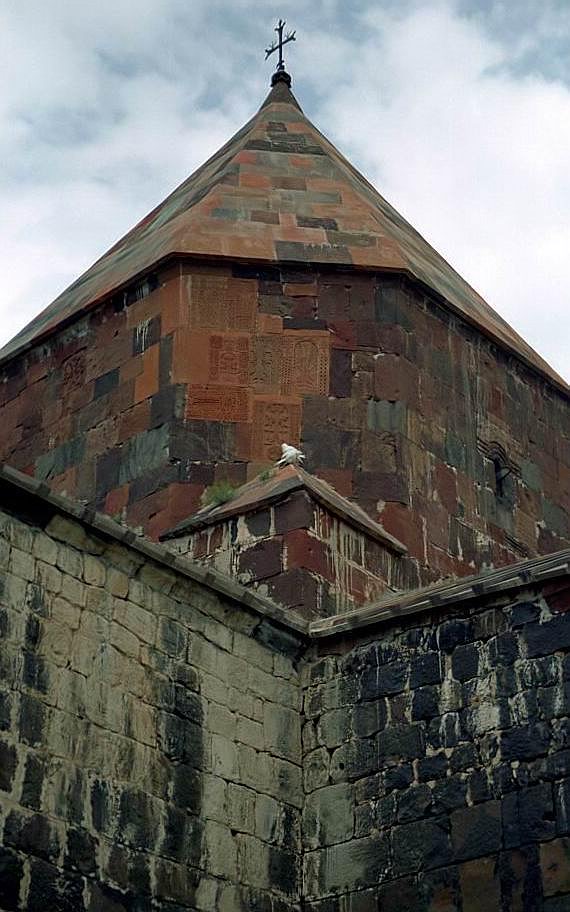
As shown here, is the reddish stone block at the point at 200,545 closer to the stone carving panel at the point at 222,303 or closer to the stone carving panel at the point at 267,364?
the stone carving panel at the point at 267,364

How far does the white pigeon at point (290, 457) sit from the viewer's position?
10234 millimetres

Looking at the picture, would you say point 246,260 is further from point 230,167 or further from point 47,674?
point 47,674

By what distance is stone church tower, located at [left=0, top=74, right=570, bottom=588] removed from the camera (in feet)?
35.2

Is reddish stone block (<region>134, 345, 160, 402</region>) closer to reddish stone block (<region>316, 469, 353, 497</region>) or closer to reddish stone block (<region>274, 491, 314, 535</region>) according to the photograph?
reddish stone block (<region>316, 469, 353, 497</region>)

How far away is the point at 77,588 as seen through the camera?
25.9 feet

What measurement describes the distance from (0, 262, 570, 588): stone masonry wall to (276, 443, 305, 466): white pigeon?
1.00 feet

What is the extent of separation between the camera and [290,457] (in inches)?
404

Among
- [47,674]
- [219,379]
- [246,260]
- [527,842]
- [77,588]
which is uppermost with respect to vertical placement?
[246,260]

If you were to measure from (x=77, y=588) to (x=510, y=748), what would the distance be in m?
2.20

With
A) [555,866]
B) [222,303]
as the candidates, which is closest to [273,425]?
[222,303]

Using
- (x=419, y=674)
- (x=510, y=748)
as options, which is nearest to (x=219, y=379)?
(x=419, y=674)

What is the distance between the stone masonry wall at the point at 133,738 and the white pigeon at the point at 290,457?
1.66m

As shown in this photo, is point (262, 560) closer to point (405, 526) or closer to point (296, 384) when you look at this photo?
point (405, 526)

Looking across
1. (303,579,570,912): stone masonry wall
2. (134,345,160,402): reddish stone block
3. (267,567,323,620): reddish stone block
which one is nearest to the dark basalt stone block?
(303,579,570,912): stone masonry wall
